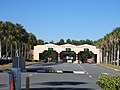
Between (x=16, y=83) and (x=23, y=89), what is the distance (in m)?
7.10

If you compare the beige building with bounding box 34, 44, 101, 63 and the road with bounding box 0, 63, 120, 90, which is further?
the beige building with bounding box 34, 44, 101, 63

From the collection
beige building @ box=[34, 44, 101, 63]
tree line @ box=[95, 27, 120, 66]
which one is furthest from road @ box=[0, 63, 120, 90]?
beige building @ box=[34, 44, 101, 63]

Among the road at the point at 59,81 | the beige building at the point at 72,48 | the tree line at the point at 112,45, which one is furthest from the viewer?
the beige building at the point at 72,48

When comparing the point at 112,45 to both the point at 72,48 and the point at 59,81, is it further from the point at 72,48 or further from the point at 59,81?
the point at 59,81

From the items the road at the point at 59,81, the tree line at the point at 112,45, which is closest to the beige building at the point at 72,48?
the tree line at the point at 112,45

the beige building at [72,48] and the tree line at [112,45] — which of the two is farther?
the beige building at [72,48]

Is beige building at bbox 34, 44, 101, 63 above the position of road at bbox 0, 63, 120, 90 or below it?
above

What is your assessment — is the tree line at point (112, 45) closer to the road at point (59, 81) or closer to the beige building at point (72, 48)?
the beige building at point (72, 48)

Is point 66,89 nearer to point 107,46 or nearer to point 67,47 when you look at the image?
point 107,46

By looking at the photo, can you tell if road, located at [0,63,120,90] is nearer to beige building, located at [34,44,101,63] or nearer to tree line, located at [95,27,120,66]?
tree line, located at [95,27,120,66]

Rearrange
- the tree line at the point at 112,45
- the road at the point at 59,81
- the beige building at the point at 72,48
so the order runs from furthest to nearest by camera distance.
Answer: the beige building at the point at 72,48
the tree line at the point at 112,45
the road at the point at 59,81

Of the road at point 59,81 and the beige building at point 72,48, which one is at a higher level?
the beige building at point 72,48

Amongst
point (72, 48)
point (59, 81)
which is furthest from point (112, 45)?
point (59, 81)

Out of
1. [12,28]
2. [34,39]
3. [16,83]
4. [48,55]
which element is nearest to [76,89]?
[16,83]
